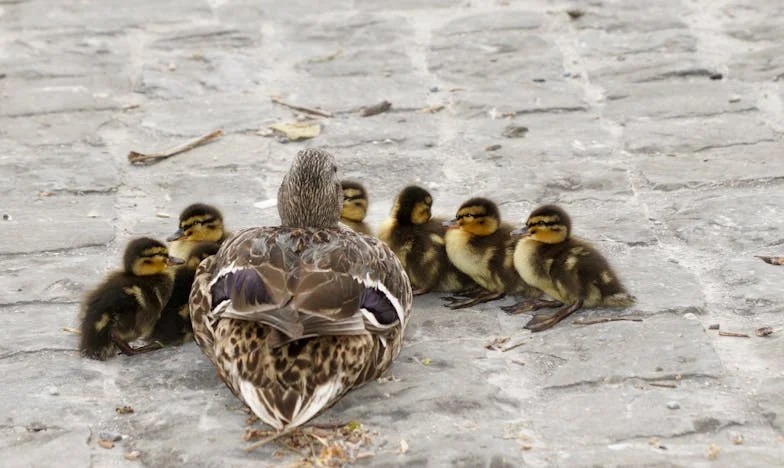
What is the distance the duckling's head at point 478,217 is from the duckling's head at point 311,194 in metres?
0.62

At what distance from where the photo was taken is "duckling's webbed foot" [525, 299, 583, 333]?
6.09 m

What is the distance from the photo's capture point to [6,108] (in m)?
8.74

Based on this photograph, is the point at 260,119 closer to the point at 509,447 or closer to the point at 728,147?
the point at 728,147

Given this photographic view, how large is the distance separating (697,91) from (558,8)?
1.67m

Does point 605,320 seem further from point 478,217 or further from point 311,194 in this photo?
point 311,194

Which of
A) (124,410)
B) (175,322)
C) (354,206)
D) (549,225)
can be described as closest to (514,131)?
(354,206)

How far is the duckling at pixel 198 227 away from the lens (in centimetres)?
654

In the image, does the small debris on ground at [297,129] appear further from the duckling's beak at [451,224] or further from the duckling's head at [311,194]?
the duckling's head at [311,194]

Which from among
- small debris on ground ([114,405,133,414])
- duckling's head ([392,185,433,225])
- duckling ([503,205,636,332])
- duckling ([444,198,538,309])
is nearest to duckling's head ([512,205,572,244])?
duckling ([503,205,636,332])

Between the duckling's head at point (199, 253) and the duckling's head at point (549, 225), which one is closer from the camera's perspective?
the duckling's head at point (199, 253)

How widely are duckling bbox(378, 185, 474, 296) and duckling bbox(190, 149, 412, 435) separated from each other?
2.61 feet

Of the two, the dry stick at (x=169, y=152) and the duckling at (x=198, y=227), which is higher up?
the dry stick at (x=169, y=152)

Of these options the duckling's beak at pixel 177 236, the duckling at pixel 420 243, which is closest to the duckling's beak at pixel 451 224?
the duckling at pixel 420 243

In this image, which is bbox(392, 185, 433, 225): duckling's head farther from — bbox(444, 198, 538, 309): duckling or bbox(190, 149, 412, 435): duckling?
bbox(190, 149, 412, 435): duckling
